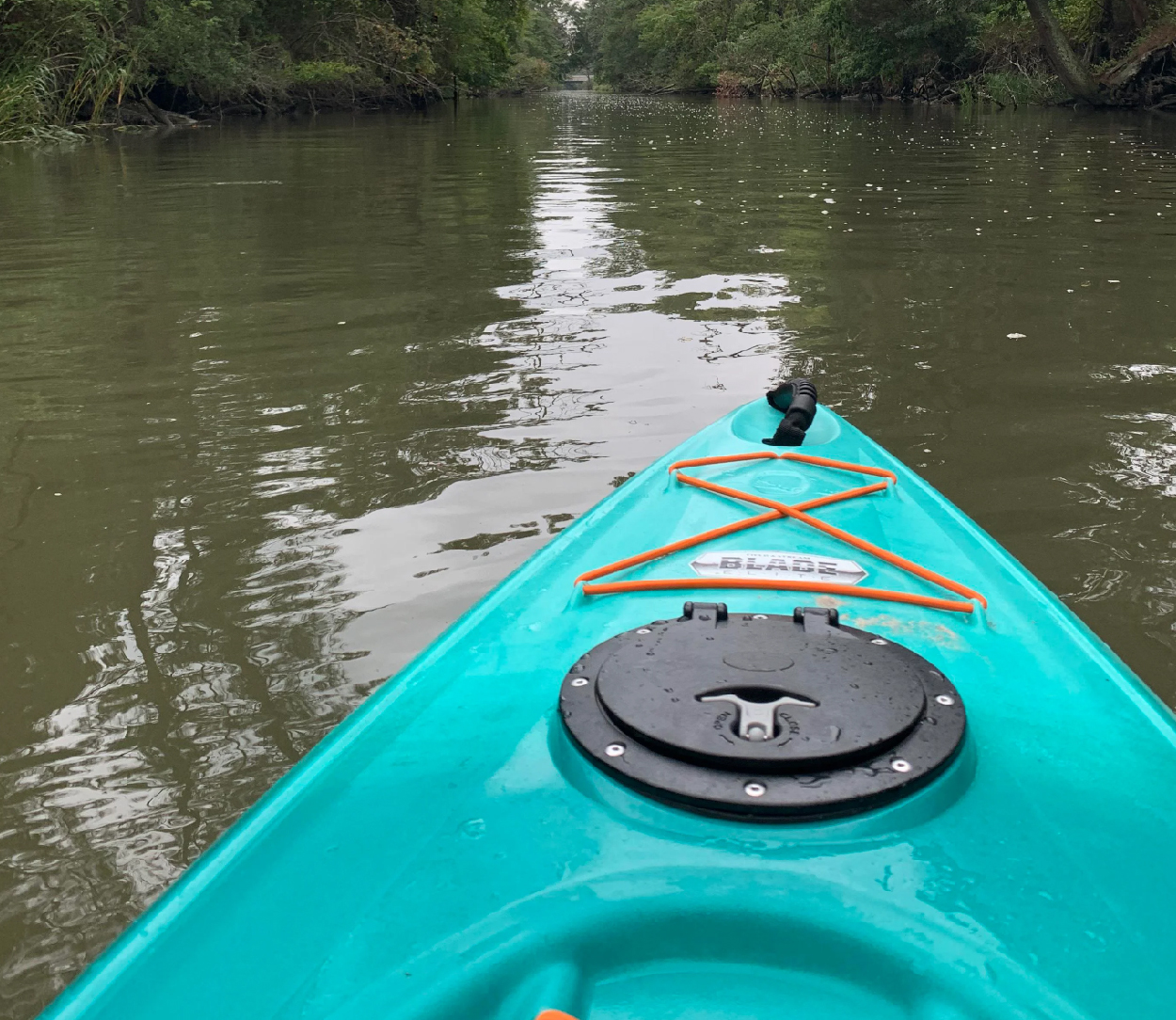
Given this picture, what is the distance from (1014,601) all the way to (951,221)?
7252mm

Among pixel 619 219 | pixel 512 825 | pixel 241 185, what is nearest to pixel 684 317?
pixel 619 219

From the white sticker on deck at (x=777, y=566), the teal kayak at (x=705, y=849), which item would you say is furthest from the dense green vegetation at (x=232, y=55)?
the teal kayak at (x=705, y=849)

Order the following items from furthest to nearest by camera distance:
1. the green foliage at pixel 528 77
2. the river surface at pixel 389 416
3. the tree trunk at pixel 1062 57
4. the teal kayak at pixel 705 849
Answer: the green foliage at pixel 528 77 < the tree trunk at pixel 1062 57 < the river surface at pixel 389 416 < the teal kayak at pixel 705 849

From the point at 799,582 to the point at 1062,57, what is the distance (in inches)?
946

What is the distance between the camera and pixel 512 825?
1383 mm

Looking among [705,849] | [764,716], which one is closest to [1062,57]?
[764,716]

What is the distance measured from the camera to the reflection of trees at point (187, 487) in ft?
6.98

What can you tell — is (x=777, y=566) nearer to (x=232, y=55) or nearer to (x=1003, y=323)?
(x=1003, y=323)

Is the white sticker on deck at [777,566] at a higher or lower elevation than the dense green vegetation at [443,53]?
lower

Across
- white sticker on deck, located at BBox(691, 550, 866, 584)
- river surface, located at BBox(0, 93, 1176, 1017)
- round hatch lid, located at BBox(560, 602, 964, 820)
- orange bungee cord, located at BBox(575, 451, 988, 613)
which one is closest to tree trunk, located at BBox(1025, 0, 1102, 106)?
river surface, located at BBox(0, 93, 1176, 1017)

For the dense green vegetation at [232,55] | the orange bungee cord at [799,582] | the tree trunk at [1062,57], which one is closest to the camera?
the orange bungee cord at [799,582]

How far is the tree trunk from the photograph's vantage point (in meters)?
21.4

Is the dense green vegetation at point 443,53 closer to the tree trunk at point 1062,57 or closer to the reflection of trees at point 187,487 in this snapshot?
the tree trunk at point 1062,57

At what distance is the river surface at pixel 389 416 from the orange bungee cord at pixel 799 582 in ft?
1.85
